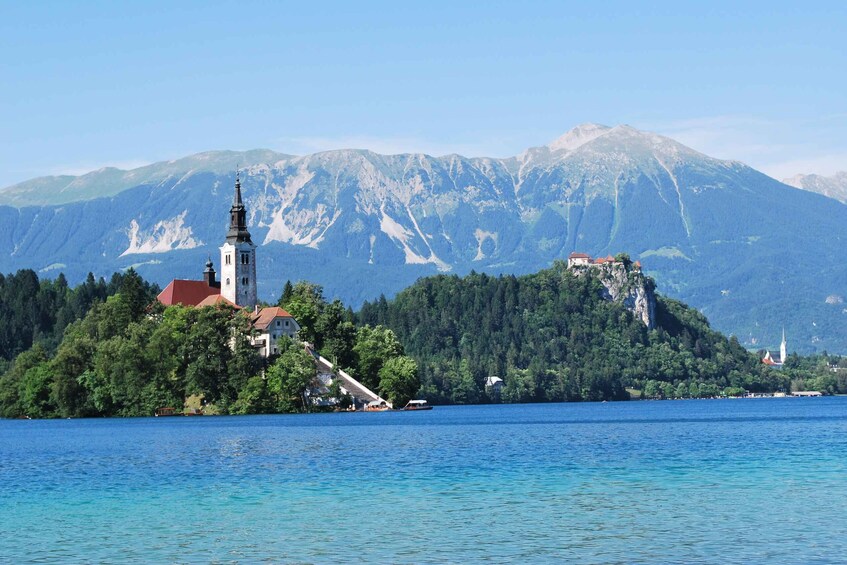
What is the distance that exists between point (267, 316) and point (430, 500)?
11336cm

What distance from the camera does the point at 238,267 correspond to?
193625 mm

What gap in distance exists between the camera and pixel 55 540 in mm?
44344

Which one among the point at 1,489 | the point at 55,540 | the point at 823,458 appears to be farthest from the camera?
the point at 823,458

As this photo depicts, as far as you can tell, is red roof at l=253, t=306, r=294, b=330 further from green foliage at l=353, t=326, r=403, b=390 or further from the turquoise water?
the turquoise water

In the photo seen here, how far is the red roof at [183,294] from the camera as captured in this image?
188938mm

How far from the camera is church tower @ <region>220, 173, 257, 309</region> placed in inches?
7628

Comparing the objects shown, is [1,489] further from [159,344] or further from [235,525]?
[159,344]

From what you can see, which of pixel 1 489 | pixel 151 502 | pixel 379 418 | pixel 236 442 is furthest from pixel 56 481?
pixel 379 418

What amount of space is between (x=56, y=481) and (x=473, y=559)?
108ft

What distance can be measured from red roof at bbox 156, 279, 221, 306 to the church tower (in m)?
3.61

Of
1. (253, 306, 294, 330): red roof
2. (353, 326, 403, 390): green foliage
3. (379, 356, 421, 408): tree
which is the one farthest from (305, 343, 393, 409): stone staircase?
(253, 306, 294, 330): red roof

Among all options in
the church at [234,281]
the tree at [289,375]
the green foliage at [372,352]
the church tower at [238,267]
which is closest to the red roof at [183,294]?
the church at [234,281]

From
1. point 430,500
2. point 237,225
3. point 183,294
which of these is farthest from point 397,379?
point 430,500

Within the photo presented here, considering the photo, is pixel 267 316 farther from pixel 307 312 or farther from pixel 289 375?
pixel 289 375
